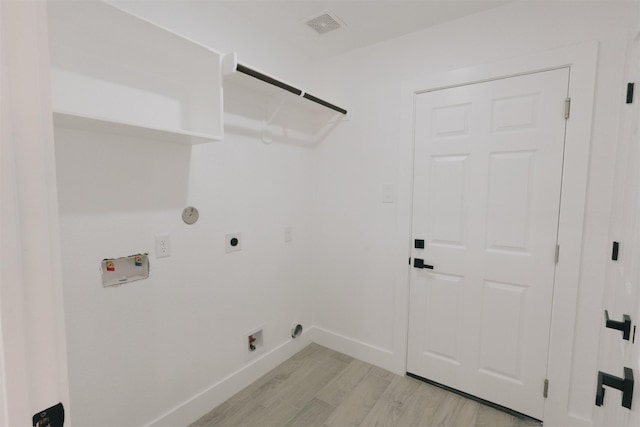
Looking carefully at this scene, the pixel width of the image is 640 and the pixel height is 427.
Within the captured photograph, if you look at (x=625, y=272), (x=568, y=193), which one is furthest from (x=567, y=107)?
(x=625, y=272)

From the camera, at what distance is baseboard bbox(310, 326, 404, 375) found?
2.30 m

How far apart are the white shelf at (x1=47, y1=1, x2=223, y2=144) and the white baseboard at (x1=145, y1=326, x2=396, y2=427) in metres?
1.53

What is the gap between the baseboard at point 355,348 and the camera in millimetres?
2303

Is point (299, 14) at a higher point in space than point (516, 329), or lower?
higher

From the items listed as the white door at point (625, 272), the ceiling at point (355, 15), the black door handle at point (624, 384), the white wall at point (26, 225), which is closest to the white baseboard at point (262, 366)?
the white door at point (625, 272)

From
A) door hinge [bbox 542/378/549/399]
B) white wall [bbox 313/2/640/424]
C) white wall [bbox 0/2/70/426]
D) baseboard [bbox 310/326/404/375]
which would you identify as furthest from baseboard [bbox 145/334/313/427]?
door hinge [bbox 542/378/549/399]

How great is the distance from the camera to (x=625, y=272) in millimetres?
1086

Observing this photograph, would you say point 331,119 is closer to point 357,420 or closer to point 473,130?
point 473,130

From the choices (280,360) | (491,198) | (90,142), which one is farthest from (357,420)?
(90,142)

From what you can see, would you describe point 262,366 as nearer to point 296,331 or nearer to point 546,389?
point 296,331

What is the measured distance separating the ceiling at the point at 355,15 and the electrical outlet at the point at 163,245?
1.42 metres

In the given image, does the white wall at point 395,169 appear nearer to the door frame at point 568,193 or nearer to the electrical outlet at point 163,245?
the door frame at point 568,193

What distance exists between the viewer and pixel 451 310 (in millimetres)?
2037

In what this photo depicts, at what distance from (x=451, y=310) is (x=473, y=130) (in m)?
1.21
